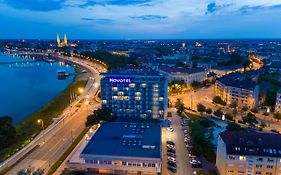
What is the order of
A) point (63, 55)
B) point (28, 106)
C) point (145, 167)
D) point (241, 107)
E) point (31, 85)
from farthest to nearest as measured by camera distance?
point (63, 55), point (31, 85), point (28, 106), point (241, 107), point (145, 167)

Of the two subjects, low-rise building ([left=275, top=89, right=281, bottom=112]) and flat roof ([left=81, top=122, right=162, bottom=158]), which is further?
low-rise building ([left=275, top=89, right=281, bottom=112])

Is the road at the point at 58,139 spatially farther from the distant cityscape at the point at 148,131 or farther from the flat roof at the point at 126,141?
the flat roof at the point at 126,141

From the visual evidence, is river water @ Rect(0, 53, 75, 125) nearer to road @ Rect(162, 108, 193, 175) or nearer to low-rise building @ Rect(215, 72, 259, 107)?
road @ Rect(162, 108, 193, 175)

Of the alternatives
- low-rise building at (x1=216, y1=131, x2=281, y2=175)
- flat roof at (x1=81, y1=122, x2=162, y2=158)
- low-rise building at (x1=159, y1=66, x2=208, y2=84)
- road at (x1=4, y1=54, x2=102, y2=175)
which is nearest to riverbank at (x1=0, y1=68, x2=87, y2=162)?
road at (x1=4, y1=54, x2=102, y2=175)

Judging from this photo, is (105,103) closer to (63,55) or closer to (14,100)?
(14,100)

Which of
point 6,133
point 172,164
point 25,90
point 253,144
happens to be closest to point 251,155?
point 253,144

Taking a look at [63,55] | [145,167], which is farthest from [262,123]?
[63,55]
